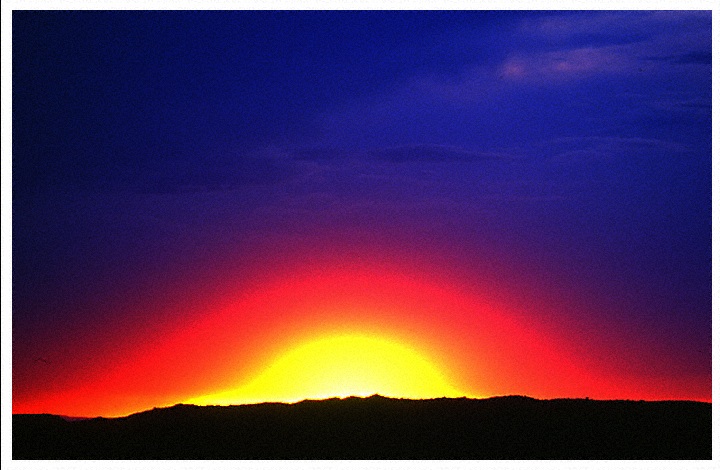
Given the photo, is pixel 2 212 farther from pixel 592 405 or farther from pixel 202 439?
pixel 592 405
